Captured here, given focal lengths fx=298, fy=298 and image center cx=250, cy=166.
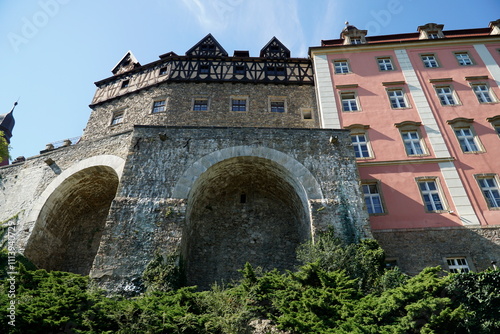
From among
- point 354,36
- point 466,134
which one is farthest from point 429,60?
point 466,134

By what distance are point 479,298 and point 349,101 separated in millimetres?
11306

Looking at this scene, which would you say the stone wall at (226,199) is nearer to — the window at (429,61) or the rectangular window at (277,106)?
the rectangular window at (277,106)

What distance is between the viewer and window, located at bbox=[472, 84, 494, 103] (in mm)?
15684

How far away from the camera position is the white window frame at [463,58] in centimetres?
1733

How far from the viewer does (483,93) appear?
52.4 feet

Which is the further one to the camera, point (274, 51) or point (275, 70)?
point (274, 51)

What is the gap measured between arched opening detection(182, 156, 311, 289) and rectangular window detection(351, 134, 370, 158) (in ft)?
14.2

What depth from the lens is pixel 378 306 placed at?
6.82 meters

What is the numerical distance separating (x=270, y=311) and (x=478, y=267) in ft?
27.9

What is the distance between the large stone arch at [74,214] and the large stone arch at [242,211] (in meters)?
3.96

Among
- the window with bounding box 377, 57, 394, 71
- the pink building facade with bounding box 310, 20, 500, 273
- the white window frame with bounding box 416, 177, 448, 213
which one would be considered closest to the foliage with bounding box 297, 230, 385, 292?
the pink building facade with bounding box 310, 20, 500, 273

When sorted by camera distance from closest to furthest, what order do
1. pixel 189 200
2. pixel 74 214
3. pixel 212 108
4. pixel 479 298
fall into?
pixel 479 298 < pixel 189 200 < pixel 74 214 < pixel 212 108

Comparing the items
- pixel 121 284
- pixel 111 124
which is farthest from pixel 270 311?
pixel 111 124

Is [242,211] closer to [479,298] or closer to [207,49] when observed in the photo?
[479,298]
